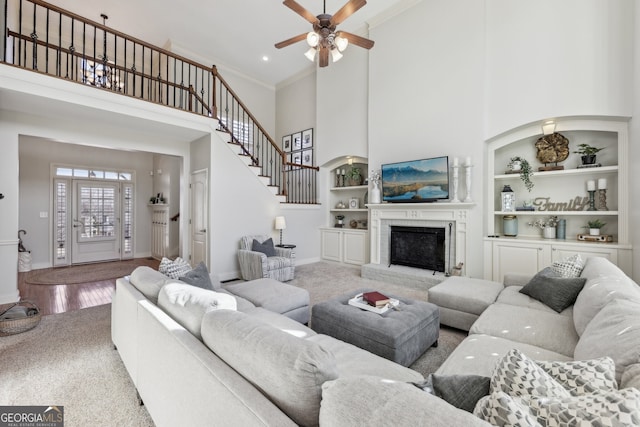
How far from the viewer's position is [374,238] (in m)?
5.63

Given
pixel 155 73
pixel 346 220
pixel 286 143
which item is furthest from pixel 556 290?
pixel 155 73

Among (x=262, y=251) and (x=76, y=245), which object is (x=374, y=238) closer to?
(x=262, y=251)

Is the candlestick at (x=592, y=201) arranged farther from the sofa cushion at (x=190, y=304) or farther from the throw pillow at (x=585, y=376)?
the sofa cushion at (x=190, y=304)

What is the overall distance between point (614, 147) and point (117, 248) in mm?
10012

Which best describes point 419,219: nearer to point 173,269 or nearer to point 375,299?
point 375,299

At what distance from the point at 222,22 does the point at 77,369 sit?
6203 mm

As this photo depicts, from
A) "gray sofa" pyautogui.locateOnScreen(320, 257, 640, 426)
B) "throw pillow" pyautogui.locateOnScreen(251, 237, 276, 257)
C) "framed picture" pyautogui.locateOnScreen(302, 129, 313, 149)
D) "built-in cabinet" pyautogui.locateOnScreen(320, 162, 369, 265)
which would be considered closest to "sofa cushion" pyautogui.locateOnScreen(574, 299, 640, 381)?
"gray sofa" pyautogui.locateOnScreen(320, 257, 640, 426)

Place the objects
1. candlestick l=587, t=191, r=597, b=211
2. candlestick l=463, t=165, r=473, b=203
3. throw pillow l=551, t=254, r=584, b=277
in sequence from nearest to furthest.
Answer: throw pillow l=551, t=254, r=584, b=277 → candlestick l=587, t=191, r=597, b=211 → candlestick l=463, t=165, r=473, b=203

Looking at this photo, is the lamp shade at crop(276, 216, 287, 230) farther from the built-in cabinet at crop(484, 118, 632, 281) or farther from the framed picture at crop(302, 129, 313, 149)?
the built-in cabinet at crop(484, 118, 632, 281)

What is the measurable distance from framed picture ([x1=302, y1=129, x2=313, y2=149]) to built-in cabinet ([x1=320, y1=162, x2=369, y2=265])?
1050mm

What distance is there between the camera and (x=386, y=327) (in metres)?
2.14

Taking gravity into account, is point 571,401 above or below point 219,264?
above

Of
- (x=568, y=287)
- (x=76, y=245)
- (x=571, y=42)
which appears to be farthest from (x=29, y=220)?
(x=571, y=42)

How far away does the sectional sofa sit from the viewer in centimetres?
75
